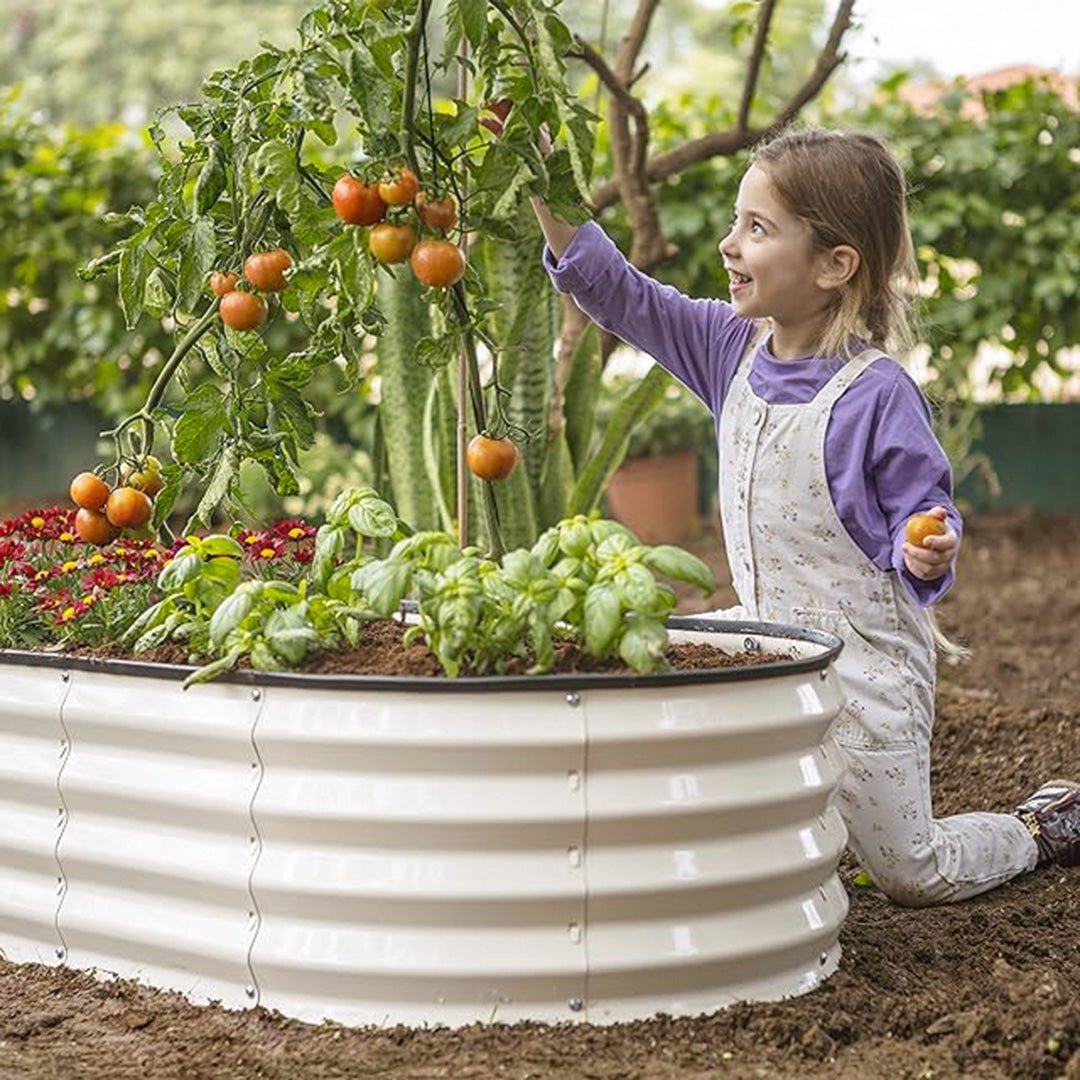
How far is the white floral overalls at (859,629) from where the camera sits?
2.56m

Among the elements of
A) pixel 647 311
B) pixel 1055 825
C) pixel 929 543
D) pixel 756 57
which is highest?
pixel 756 57

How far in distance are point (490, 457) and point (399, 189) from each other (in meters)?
0.39

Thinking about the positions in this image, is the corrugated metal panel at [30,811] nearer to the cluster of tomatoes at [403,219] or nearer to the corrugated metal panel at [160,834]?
the corrugated metal panel at [160,834]

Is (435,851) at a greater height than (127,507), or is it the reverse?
(127,507)

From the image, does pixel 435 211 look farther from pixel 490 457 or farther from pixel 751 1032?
pixel 751 1032

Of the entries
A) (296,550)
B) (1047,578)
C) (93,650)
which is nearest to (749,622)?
(296,550)

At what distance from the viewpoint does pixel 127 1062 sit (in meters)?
1.99

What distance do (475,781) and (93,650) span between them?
2.11 feet

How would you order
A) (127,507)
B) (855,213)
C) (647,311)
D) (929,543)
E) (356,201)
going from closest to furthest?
(356,201)
(929,543)
(127,507)
(855,213)
(647,311)

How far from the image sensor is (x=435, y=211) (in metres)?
2.21

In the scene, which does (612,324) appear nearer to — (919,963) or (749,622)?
(749,622)

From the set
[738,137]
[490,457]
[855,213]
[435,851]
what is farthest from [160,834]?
[738,137]

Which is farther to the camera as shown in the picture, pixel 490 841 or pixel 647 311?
pixel 647 311

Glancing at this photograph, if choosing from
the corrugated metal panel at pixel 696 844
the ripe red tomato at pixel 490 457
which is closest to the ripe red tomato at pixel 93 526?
the ripe red tomato at pixel 490 457
